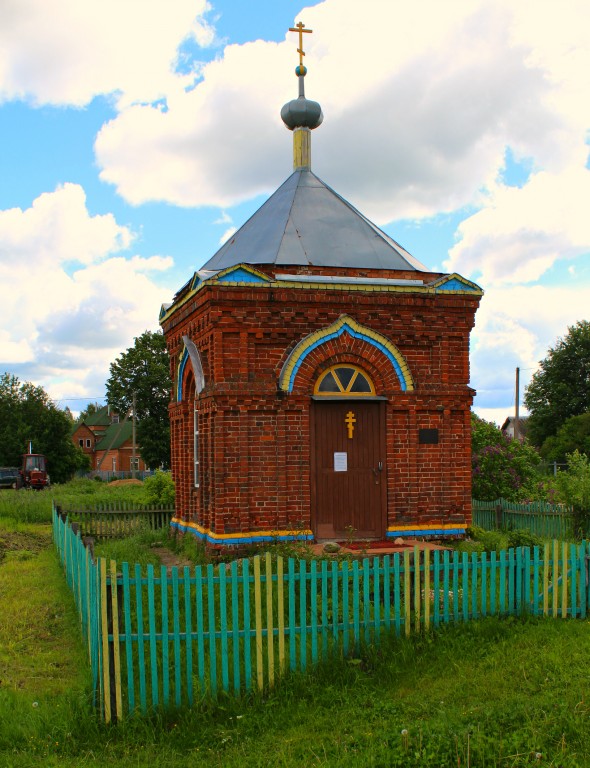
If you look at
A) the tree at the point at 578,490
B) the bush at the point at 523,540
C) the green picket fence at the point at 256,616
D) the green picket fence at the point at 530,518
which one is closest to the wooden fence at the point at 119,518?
the green picket fence at the point at 530,518

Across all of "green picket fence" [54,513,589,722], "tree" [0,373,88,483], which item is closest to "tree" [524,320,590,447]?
"tree" [0,373,88,483]

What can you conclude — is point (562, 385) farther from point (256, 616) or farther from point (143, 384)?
point (256, 616)

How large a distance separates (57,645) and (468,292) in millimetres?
7567

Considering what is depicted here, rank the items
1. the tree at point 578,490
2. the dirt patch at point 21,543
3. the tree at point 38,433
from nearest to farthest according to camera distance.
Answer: the tree at point 578,490 → the dirt patch at point 21,543 → the tree at point 38,433

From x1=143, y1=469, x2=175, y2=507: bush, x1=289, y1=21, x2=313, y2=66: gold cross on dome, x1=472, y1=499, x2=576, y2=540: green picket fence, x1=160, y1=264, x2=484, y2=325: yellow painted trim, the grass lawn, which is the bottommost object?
the grass lawn

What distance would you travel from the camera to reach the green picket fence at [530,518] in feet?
49.0

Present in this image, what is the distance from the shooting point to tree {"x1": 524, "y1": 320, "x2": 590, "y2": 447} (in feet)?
Answer: 147

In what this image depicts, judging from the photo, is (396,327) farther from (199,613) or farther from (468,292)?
(199,613)

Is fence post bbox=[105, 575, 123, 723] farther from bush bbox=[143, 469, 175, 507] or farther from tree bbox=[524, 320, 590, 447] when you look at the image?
tree bbox=[524, 320, 590, 447]

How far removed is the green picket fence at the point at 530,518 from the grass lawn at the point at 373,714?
7298 millimetres

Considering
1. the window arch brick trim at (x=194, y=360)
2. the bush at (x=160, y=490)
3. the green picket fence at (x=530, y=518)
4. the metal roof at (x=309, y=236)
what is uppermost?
the metal roof at (x=309, y=236)

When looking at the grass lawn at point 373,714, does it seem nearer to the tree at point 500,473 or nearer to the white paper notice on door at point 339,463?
the white paper notice on door at point 339,463

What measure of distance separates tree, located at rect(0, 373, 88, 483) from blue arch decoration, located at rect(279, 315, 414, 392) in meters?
40.0

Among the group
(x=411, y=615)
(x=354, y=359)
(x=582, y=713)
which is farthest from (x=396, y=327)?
(x=582, y=713)
